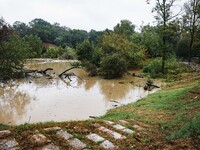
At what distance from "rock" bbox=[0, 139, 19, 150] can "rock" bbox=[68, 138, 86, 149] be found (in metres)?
1.09

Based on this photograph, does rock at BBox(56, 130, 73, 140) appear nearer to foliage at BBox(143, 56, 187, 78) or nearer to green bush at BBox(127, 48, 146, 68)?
foliage at BBox(143, 56, 187, 78)

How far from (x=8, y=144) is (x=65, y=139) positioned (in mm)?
1151

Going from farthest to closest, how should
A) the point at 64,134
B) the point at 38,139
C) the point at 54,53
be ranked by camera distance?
the point at 54,53, the point at 64,134, the point at 38,139

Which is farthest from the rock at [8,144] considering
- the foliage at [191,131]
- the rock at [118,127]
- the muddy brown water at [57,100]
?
the muddy brown water at [57,100]

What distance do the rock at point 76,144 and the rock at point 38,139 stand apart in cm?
49

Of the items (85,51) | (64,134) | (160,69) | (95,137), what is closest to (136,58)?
(160,69)

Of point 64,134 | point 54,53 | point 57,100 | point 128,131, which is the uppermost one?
point 54,53

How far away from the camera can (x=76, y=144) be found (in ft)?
16.4

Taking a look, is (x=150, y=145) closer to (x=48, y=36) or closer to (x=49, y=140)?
(x=49, y=140)

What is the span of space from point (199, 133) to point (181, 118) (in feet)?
7.29

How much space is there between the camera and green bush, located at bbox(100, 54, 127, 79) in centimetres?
2466

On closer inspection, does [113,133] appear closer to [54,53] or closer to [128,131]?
[128,131]

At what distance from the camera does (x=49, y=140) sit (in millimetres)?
4961

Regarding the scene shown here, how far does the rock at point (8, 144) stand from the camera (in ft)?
15.0
